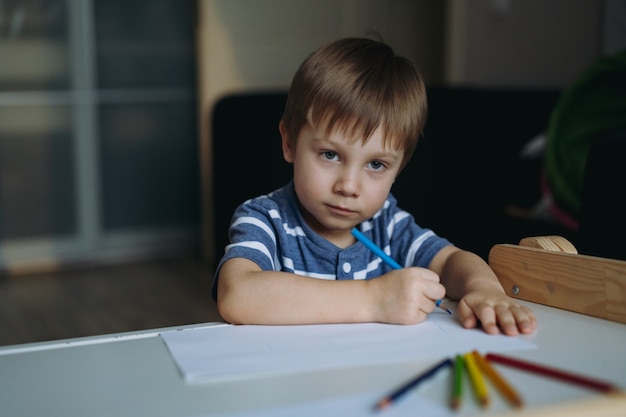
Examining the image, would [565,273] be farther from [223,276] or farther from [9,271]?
[9,271]

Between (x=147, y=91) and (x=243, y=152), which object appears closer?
(x=243, y=152)

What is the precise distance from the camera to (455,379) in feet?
1.98

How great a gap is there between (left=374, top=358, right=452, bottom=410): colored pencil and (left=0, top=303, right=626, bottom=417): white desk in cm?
1

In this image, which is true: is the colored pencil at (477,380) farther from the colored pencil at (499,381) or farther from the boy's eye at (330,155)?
the boy's eye at (330,155)

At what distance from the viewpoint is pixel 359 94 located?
989 millimetres

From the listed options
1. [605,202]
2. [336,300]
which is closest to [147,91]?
[605,202]

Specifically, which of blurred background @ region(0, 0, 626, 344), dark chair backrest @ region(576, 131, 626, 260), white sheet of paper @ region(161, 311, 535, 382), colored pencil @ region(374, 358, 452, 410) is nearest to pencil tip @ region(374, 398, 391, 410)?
colored pencil @ region(374, 358, 452, 410)

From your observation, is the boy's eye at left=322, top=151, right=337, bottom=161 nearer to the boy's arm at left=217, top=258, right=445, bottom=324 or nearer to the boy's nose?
the boy's nose

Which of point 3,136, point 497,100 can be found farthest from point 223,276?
point 3,136

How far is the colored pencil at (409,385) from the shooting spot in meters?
0.56

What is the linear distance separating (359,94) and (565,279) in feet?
1.13

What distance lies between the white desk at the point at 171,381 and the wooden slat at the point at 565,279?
5 centimetres

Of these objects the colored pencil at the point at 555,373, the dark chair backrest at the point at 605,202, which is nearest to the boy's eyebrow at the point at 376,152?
the colored pencil at the point at 555,373

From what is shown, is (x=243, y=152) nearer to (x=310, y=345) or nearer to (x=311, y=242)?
(x=311, y=242)
